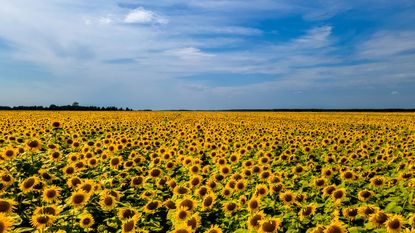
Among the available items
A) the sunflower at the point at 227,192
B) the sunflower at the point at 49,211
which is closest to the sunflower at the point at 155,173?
the sunflower at the point at 227,192

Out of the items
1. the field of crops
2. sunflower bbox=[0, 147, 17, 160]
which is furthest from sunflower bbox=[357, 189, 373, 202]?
sunflower bbox=[0, 147, 17, 160]

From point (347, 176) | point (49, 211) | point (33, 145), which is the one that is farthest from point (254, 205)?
point (33, 145)

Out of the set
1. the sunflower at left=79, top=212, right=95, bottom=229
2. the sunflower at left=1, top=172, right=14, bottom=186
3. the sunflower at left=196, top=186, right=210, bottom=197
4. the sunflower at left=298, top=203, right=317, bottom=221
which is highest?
the sunflower at left=1, top=172, right=14, bottom=186

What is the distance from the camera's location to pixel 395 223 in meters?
4.68

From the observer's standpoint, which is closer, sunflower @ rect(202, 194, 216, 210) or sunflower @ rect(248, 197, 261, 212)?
sunflower @ rect(248, 197, 261, 212)

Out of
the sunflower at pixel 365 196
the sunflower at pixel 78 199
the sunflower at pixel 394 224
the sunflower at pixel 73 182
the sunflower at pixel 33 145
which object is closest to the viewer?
the sunflower at pixel 394 224

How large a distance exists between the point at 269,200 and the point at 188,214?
6.32 feet

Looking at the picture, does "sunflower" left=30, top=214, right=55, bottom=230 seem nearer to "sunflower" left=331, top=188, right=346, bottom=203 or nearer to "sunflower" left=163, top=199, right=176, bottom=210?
"sunflower" left=163, top=199, right=176, bottom=210

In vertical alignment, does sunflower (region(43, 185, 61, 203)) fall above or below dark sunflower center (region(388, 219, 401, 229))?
below

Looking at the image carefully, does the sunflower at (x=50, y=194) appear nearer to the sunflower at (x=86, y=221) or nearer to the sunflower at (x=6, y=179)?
the sunflower at (x=6, y=179)

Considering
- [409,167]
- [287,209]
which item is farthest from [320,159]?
[287,209]

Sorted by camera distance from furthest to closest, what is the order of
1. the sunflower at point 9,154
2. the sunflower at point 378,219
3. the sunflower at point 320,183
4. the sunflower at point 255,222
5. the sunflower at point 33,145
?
the sunflower at point 33,145 → the sunflower at point 9,154 → the sunflower at point 320,183 → the sunflower at point 255,222 → the sunflower at point 378,219

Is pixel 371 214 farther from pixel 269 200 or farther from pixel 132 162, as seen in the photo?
pixel 132 162

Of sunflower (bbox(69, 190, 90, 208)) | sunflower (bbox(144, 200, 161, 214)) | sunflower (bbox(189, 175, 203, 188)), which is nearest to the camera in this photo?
sunflower (bbox(69, 190, 90, 208))
